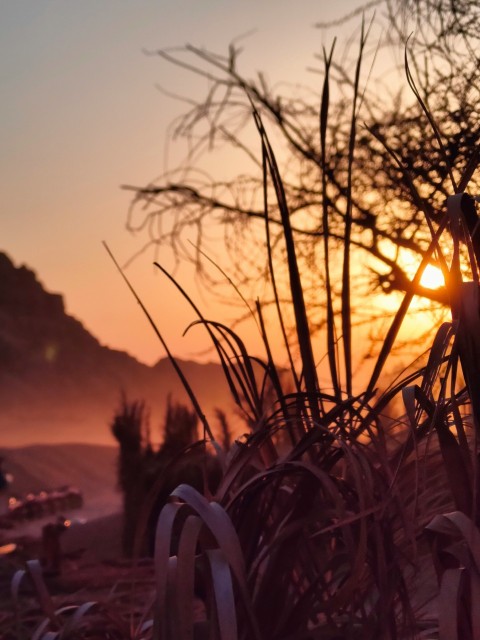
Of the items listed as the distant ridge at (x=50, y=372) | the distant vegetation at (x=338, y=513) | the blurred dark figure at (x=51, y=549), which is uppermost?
the distant ridge at (x=50, y=372)

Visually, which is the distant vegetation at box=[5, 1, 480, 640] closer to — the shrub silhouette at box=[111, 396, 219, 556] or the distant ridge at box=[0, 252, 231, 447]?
the shrub silhouette at box=[111, 396, 219, 556]

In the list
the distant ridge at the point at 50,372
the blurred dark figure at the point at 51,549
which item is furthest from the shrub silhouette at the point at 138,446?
the distant ridge at the point at 50,372

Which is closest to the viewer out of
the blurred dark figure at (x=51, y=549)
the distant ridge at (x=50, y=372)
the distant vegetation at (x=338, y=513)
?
the distant vegetation at (x=338, y=513)

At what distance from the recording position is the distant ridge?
3350 centimetres

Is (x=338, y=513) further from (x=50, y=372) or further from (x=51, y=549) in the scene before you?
(x=50, y=372)

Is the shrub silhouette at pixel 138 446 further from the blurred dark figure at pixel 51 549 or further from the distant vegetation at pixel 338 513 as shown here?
the distant vegetation at pixel 338 513

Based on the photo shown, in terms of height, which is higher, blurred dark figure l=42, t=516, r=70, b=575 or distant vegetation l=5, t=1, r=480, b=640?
distant vegetation l=5, t=1, r=480, b=640

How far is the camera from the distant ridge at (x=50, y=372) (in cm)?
3350

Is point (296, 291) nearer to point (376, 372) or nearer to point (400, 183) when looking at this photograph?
point (376, 372)

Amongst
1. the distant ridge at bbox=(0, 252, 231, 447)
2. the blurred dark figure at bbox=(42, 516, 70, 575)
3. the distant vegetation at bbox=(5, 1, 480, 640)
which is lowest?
the blurred dark figure at bbox=(42, 516, 70, 575)

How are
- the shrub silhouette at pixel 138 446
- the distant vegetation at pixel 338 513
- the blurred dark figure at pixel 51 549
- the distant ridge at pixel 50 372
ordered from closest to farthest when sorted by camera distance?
the distant vegetation at pixel 338 513
the blurred dark figure at pixel 51 549
the shrub silhouette at pixel 138 446
the distant ridge at pixel 50 372

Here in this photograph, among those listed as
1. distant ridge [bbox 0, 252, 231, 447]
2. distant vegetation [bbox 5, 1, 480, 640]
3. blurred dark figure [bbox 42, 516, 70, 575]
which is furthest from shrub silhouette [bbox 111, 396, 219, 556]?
distant ridge [bbox 0, 252, 231, 447]

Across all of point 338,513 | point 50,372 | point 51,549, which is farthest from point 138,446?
point 50,372

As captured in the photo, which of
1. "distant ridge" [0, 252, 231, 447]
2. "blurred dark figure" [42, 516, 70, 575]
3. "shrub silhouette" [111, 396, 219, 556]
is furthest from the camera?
"distant ridge" [0, 252, 231, 447]
